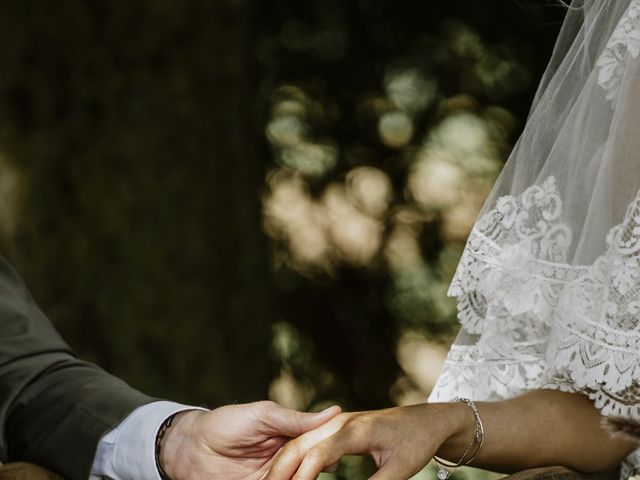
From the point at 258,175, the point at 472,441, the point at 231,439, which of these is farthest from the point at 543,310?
the point at 258,175

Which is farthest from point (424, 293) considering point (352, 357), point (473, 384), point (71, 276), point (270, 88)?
point (473, 384)

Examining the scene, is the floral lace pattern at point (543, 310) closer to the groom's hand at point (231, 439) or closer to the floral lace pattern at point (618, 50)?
the floral lace pattern at point (618, 50)

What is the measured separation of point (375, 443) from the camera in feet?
5.05

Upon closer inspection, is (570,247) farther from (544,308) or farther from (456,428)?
(456,428)

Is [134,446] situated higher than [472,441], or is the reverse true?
[472,441]

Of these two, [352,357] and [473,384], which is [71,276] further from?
[473,384]

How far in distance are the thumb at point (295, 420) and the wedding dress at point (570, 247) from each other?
0.29 meters

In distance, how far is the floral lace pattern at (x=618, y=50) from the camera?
5.63ft

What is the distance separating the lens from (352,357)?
4.36 metres

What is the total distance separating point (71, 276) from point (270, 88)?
1.27 metres

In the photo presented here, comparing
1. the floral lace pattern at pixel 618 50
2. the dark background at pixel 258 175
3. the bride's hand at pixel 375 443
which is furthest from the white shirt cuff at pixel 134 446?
the dark background at pixel 258 175

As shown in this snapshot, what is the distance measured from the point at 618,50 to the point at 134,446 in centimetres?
109

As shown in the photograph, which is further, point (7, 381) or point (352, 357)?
point (352, 357)

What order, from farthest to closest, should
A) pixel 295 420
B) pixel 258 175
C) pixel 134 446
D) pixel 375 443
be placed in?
pixel 258 175
pixel 134 446
pixel 295 420
pixel 375 443
